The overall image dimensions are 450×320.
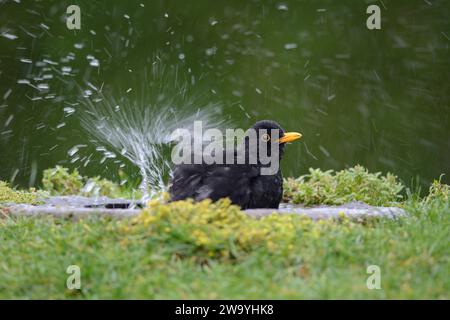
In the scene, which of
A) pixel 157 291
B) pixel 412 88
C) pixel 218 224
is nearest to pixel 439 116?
pixel 412 88

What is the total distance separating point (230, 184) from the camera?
4992 millimetres

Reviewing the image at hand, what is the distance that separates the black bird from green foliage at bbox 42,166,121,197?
6.79 feet

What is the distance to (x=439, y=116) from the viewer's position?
8688 mm

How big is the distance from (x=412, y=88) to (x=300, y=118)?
1.59m

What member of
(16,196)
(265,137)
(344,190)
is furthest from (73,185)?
(344,190)

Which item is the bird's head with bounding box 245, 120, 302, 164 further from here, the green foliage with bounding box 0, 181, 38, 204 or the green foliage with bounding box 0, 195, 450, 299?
the green foliage with bounding box 0, 181, 38, 204

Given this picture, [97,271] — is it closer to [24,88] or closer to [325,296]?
[325,296]

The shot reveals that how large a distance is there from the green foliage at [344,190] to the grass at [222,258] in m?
1.76

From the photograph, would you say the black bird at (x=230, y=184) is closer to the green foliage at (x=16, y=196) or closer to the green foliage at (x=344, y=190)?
the green foliage at (x=344, y=190)

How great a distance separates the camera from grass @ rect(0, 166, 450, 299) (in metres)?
3.40

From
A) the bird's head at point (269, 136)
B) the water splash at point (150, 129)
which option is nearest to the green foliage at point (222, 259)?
the bird's head at point (269, 136)

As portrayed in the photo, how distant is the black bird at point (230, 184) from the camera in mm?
4977

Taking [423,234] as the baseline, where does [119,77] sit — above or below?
above

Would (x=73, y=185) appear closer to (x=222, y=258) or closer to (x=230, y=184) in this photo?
(x=230, y=184)
